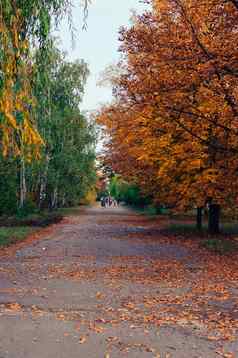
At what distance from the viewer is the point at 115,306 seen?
27.7 feet

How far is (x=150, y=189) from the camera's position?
86.0 ft

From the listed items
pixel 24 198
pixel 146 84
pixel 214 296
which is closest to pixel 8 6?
pixel 214 296

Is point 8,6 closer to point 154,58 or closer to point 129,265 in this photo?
point 129,265

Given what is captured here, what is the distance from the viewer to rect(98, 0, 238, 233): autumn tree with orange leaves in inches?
597

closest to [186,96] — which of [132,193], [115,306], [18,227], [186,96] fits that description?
[186,96]

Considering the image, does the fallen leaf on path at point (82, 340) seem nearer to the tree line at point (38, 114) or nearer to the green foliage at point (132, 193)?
the tree line at point (38, 114)

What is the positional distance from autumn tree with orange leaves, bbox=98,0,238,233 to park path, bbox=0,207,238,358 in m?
4.82

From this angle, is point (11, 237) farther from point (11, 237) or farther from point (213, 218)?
point (213, 218)

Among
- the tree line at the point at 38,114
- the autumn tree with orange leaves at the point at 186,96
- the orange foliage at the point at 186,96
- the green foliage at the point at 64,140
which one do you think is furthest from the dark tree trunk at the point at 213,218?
the green foliage at the point at 64,140

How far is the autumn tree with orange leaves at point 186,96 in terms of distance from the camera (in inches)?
597

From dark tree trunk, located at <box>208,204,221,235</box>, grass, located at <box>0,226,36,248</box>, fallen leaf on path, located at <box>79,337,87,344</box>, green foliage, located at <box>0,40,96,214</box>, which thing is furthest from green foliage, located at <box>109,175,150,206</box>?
fallen leaf on path, located at <box>79,337,87,344</box>

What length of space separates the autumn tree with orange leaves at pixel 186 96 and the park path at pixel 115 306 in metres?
4.82

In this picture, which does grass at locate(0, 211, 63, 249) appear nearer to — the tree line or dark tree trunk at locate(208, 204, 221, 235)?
the tree line

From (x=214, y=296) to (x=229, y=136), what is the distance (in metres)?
10.1
